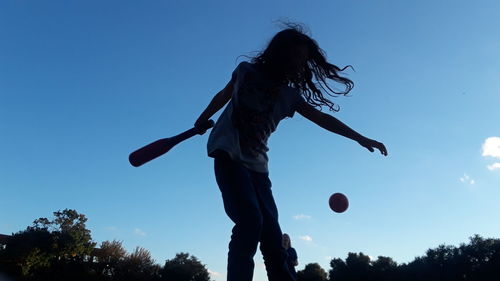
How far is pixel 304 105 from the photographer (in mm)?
3219

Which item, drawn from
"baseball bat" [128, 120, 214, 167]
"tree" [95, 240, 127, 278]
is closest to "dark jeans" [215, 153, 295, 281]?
"baseball bat" [128, 120, 214, 167]

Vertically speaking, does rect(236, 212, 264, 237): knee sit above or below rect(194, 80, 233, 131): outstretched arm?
below

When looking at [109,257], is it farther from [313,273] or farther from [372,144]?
[372,144]

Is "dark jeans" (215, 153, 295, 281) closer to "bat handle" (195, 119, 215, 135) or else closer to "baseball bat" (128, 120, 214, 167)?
"bat handle" (195, 119, 215, 135)

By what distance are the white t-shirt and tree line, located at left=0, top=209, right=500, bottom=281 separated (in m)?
32.2

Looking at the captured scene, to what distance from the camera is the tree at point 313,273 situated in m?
41.3

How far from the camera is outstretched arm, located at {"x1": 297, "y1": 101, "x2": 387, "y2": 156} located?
10.3 ft

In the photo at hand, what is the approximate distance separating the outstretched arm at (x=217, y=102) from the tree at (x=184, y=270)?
37089 millimetres

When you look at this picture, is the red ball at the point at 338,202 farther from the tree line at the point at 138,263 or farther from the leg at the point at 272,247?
the tree line at the point at 138,263

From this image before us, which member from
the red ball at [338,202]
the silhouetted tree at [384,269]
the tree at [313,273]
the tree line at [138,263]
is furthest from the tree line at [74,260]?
the red ball at [338,202]

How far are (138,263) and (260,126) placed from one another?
38906 mm

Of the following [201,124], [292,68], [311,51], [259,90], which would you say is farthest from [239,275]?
[311,51]

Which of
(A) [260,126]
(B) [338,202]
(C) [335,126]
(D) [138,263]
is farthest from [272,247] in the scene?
(D) [138,263]

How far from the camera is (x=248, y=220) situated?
243cm
